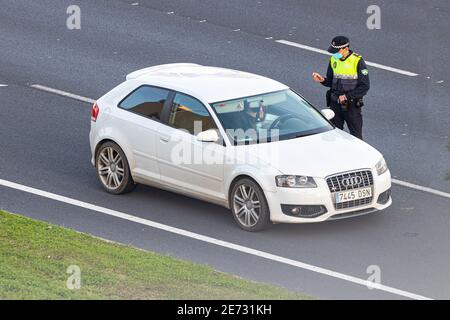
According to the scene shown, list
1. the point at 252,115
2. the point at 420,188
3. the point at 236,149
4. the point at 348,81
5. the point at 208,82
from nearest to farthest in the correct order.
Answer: the point at 236,149 → the point at 252,115 → the point at 208,82 → the point at 420,188 → the point at 348,81

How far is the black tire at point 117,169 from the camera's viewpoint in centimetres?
1816

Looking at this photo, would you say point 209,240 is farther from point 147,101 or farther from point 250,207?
point 147,101

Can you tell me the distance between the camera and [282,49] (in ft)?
78.9

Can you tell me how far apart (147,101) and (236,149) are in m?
1.75

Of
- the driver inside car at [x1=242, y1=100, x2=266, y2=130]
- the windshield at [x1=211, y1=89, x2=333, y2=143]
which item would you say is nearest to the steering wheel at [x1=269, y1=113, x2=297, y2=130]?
the windshield at [x1=211, y1=89, x2=333, y2=143]

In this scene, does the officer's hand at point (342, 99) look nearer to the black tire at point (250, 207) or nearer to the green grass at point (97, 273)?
the black tire at point (250, 207)

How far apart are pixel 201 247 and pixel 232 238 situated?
47 centimetres

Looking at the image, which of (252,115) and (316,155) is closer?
(316,155)

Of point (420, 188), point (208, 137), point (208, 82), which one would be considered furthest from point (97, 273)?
point (420, 188)

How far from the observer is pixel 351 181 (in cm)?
1670

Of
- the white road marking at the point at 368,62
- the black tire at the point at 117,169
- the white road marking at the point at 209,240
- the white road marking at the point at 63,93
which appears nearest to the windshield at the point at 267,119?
the white road marking at the point at 209,240

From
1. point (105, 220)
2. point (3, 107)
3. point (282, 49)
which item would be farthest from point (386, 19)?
point (105, 220)

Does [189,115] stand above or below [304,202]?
above

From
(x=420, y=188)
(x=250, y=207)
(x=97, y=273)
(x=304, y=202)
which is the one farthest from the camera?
(x=420, y=188)
